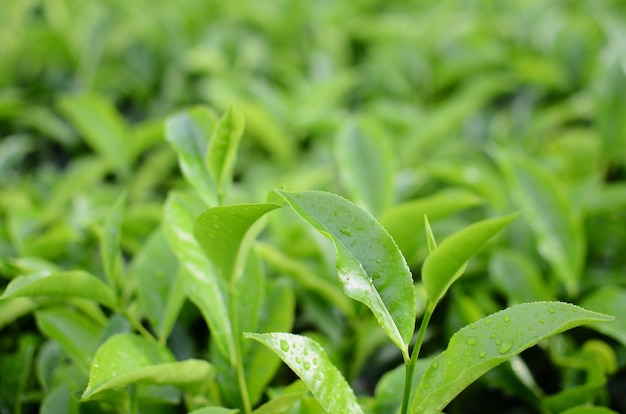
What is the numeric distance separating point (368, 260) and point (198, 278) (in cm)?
29

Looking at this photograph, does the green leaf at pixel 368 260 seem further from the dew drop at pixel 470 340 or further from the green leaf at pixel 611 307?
the green leaf at pixel 611 307

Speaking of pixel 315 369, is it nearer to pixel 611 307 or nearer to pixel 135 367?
pixel 135 367

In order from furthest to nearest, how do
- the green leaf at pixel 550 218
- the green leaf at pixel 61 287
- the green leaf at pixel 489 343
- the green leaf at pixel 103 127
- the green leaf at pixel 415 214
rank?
the green leaf at pixel 103 127 < the green leaf at pixel 550 218 < the green leaf at pixel 415 214 < the green leaf at pixel 61 287 < the green leaf at pixel 489 343

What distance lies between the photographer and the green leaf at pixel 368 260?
2.34 ft

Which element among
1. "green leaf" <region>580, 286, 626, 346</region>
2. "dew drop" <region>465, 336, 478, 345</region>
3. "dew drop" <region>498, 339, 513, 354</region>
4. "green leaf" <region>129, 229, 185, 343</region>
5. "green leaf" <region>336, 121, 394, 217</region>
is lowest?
"green leaf" <region>580, 286, 626, 346</region>

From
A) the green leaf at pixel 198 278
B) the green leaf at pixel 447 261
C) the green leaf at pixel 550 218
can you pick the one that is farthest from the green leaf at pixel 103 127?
the green leaf at pixel 447 261

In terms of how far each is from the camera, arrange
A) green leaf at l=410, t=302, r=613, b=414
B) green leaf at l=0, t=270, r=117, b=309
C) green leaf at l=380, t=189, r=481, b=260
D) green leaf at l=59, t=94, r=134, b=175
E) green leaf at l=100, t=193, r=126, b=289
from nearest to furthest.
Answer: green leaf at l=410, t=302, r=613, b=414 < green leaf at l=0, t=270, r=117, b=309 < green leaf at l=100, t=193, r=126, b=289 < green leaf at l=380, t=189, r=481, b=260 < green leaf at l=59, t=94, r=134, b=175

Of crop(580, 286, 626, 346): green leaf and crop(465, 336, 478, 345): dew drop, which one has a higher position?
crop(465, 336, 478, 345): dew drop

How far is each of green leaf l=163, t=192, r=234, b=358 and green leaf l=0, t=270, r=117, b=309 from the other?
113mm

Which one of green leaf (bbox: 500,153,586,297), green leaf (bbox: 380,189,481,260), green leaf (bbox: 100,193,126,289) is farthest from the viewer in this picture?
green leaf (bbox: 500,153,586,297)

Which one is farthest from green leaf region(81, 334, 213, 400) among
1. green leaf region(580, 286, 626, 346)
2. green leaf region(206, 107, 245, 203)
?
green leaf region(580, 286, 626, 346)

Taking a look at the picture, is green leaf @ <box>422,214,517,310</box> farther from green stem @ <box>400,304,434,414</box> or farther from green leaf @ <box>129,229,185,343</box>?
green leaf @ <box>129,229,185,343</box>

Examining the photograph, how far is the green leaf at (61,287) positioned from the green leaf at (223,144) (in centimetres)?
22

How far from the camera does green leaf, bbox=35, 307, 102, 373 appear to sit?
0.96m
